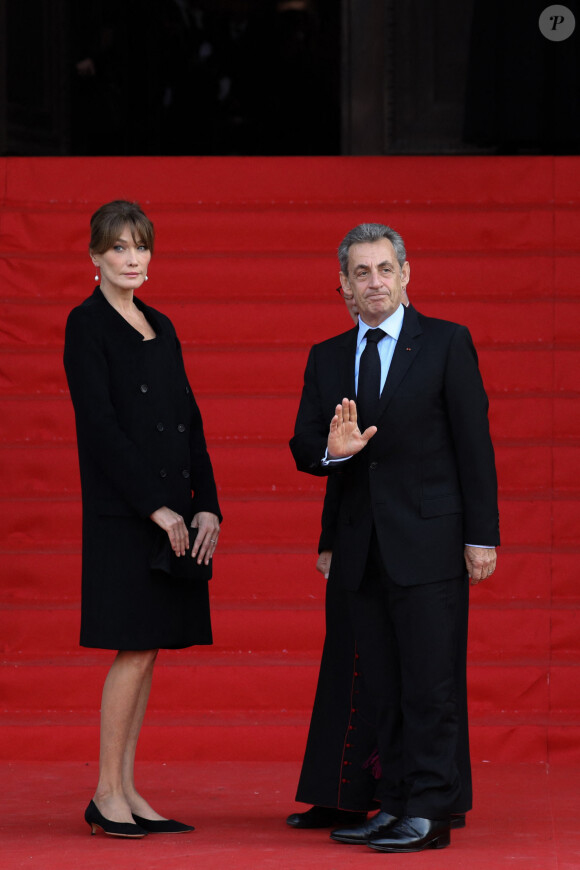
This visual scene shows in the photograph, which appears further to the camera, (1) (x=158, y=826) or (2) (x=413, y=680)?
(1) (x=158, y=826)

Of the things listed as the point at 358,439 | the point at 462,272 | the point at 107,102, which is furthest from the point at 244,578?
the point at 107,102

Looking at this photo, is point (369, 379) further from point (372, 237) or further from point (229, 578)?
point (229, 578)

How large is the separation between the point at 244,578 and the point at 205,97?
3738mm

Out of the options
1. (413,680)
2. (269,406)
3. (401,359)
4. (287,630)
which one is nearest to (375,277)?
(401,359)

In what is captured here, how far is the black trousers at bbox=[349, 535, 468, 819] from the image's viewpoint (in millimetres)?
3430

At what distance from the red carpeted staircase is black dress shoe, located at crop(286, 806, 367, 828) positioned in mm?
1058

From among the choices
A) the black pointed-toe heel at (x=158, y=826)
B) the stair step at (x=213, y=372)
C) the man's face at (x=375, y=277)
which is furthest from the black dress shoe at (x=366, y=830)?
the stair step at (x=213, y=372)

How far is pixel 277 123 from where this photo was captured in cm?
796

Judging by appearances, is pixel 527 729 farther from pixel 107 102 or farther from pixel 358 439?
pixel 107 102

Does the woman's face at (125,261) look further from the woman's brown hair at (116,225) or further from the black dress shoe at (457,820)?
the black dress shoe at (457,820)

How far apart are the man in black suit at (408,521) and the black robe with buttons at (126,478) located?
35 centimetres

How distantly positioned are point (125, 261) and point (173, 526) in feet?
2.15

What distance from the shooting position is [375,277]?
11.5 ft

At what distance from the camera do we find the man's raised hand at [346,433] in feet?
11.0
